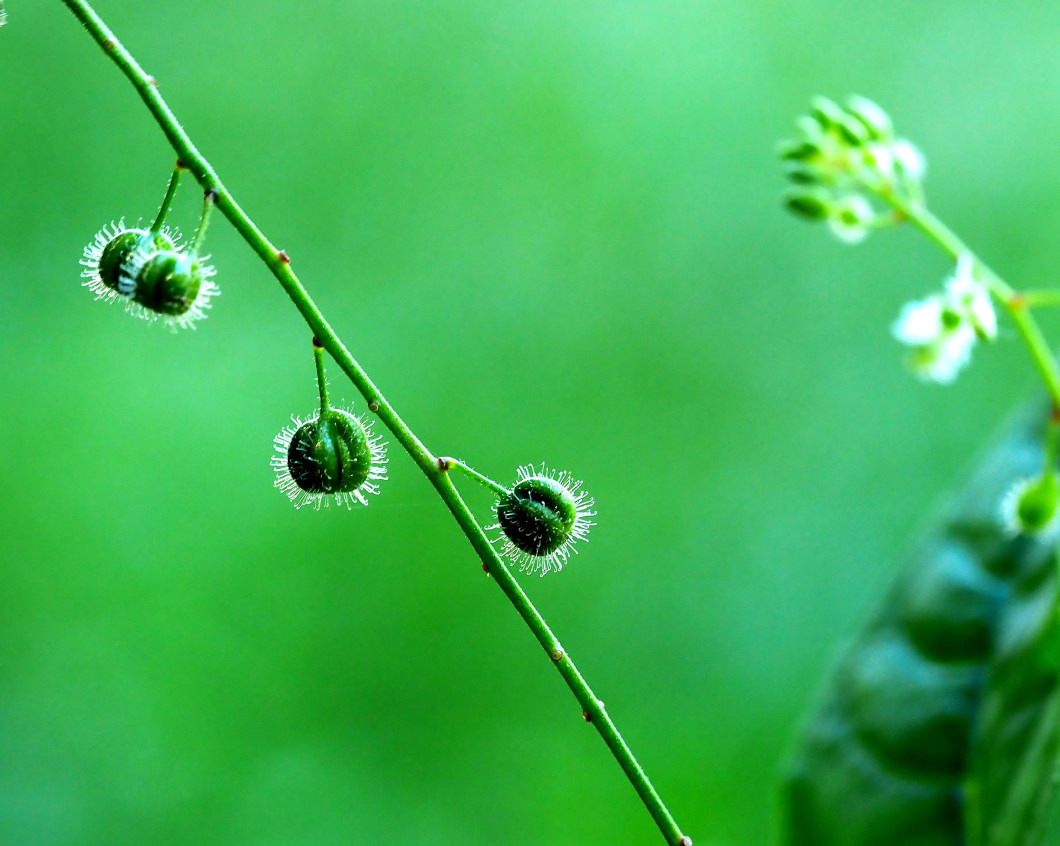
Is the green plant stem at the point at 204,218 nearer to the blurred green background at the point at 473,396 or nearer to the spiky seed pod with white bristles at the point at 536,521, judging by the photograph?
the spiky seed pod with white bristles at the point at 536,521

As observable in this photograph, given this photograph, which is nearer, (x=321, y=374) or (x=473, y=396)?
(x=321, y=374)

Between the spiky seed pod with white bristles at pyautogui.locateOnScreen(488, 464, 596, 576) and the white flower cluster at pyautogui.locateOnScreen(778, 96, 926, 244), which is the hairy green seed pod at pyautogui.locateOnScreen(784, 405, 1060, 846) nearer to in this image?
the white flower cluster at pyautogui.locateOnScreen(778, 96, 926, 244)

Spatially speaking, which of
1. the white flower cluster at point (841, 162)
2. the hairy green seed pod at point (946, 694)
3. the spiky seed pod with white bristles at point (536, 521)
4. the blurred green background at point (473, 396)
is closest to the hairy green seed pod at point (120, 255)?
the spiky seed pod with white bristles at point (536, 521)

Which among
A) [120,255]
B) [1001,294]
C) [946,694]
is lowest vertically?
[946,694]

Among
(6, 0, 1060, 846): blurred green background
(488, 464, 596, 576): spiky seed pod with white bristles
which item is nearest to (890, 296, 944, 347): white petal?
(488, 464, 596, 576): spiky seed pod with white bristles

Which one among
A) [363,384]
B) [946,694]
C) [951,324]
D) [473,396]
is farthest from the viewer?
[473,396]

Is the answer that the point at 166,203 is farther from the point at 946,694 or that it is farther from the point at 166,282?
the point at 946,694

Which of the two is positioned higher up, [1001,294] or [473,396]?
[473,396]

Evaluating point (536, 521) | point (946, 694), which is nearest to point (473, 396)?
point (946, 694)
